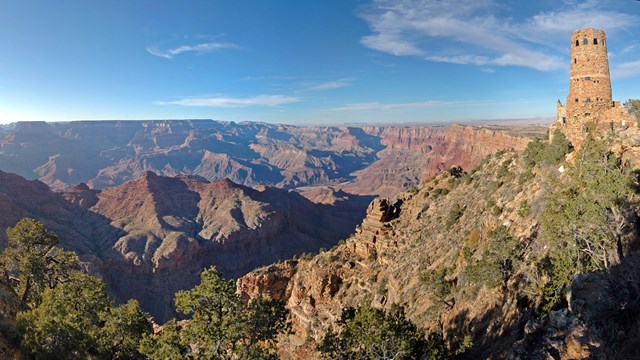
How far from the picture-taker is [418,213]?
170 feet

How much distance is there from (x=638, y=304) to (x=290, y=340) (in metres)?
37.3

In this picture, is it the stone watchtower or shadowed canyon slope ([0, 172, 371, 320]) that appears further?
shadowed canyon slope ([0, 172, 371, 320])

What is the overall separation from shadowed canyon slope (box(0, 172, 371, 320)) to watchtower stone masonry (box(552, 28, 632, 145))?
3752 inches

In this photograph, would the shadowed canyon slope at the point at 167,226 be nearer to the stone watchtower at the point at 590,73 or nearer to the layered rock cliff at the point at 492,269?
the layered rock cliff at the point at 492,269

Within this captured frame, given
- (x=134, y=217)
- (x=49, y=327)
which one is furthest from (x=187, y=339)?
(x=134, y=217)

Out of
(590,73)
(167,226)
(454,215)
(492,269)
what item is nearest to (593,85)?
(590,73)

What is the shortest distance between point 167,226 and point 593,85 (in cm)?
12915

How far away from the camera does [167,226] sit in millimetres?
127875

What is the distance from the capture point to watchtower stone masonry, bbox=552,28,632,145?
2625 centimetres

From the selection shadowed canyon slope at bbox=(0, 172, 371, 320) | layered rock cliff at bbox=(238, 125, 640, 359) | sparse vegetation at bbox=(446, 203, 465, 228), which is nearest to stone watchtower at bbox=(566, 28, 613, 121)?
layered rock cliff at bbox=(238, 125, 640, 359)

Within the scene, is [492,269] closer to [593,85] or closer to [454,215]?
[593,85]

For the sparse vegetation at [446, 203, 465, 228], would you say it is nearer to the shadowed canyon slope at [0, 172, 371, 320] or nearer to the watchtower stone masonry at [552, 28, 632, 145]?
the watchtower stone masonry at [552, 28, 632, 145]

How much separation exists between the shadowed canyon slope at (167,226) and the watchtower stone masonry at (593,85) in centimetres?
9530

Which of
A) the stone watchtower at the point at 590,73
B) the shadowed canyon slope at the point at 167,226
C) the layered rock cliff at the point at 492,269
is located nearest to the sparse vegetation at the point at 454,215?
the layered rock cliff at the point at 492,269
